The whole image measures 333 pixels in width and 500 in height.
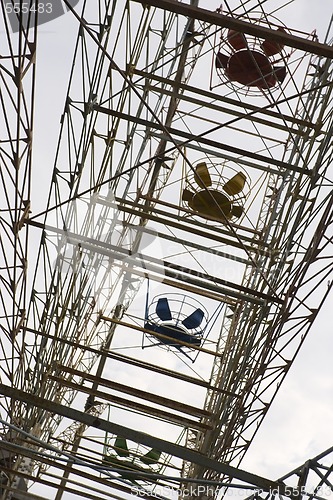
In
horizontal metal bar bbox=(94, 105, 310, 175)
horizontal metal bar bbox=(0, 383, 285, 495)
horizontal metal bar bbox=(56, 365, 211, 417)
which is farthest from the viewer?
horizontal metal bar bbox=(56, 365, 211, 417)

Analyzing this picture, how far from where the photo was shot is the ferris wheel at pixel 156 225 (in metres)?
13.1

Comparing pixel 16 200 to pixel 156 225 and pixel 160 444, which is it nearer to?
pixel 160 444

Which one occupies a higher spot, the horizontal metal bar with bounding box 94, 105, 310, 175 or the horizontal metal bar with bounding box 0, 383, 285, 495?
the horizontal metal bar with bounding box 94, 105, 310, 175

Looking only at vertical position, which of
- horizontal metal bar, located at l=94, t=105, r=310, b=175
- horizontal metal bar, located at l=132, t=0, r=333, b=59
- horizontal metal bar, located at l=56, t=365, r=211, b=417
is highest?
horizontal metal bar, located at l=94, t=105, r=310, b=175

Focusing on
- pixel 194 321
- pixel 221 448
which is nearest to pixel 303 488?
pixel 221 448

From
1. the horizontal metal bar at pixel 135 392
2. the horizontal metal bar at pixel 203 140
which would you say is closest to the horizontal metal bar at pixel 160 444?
the horizontal metal bar at pixel 135 392

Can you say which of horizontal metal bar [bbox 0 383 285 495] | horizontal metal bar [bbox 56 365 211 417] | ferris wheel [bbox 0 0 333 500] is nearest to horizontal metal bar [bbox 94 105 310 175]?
ferris wheel [bbox 0 0 333 500]

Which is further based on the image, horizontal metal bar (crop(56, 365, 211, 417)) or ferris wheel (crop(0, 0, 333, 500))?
horizontal metal bar (crop(56, 365, 211, 417))

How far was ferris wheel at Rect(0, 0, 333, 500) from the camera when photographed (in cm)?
1308

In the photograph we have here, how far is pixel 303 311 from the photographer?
85.0ft

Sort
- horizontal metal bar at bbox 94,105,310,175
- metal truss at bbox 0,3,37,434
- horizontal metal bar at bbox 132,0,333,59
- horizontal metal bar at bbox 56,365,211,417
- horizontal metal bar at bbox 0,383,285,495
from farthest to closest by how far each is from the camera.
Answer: horizontal metal bar at bbox 56,365,211,417 → horizontal metal bar at bbox 94,105,310,175 → horizontal metal bar at bbox 0,383,285,495 → metal truss at bbox 0,3,37,434 → horizontal metal bar at bbox 132,0,333,59

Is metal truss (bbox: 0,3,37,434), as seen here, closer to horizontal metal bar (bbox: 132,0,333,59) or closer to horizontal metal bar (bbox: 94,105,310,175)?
horizontal metal bar (bbox: 94,105,310,175)

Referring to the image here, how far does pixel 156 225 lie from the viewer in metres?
22.9

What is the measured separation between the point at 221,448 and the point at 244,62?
963cm
